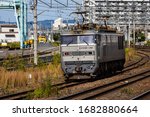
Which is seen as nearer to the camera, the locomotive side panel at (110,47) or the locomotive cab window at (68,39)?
the locomotive cab window at (68,39)

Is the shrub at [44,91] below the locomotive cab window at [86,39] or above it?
below

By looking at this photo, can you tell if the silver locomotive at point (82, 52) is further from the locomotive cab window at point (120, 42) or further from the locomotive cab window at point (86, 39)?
the locomotive cab window at point (120, 42)

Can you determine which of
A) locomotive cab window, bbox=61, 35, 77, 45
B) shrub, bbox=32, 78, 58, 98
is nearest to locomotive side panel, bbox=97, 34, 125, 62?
locomotive cab window, bbox=61, 35, 77, 45

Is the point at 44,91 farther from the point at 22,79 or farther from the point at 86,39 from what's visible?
the point at 86,39

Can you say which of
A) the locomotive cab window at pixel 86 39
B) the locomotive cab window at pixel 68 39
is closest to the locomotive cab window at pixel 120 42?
the locomotive cab window at pixel 86 39

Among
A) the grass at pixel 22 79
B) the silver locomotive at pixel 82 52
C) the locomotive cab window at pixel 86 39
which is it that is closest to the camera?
the grass at pixel 22 79

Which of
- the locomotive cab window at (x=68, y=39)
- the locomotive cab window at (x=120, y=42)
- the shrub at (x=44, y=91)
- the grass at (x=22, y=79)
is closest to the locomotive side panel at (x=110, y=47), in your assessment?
the locomotive cab window at (x=120, y=42)

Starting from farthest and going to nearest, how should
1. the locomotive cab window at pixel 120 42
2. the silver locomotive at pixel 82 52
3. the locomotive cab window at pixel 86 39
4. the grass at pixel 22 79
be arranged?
the locomotive cab window at pixel 120 42
the locomotive cab window at pixel 86 39
the silver locomotive at pixel 82 52
the grass at pixel 22 79

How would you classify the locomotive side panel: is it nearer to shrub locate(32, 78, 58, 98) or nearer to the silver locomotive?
the silver locomotive

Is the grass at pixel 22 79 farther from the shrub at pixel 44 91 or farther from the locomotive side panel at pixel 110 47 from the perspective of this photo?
the locomotive side panel at pixel 110 47

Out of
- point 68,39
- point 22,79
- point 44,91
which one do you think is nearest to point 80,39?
point 68,39

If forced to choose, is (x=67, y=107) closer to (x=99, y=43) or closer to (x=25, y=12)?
(x=99, y=43)

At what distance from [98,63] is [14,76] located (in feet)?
15.6

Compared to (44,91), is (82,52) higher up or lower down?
higher up
